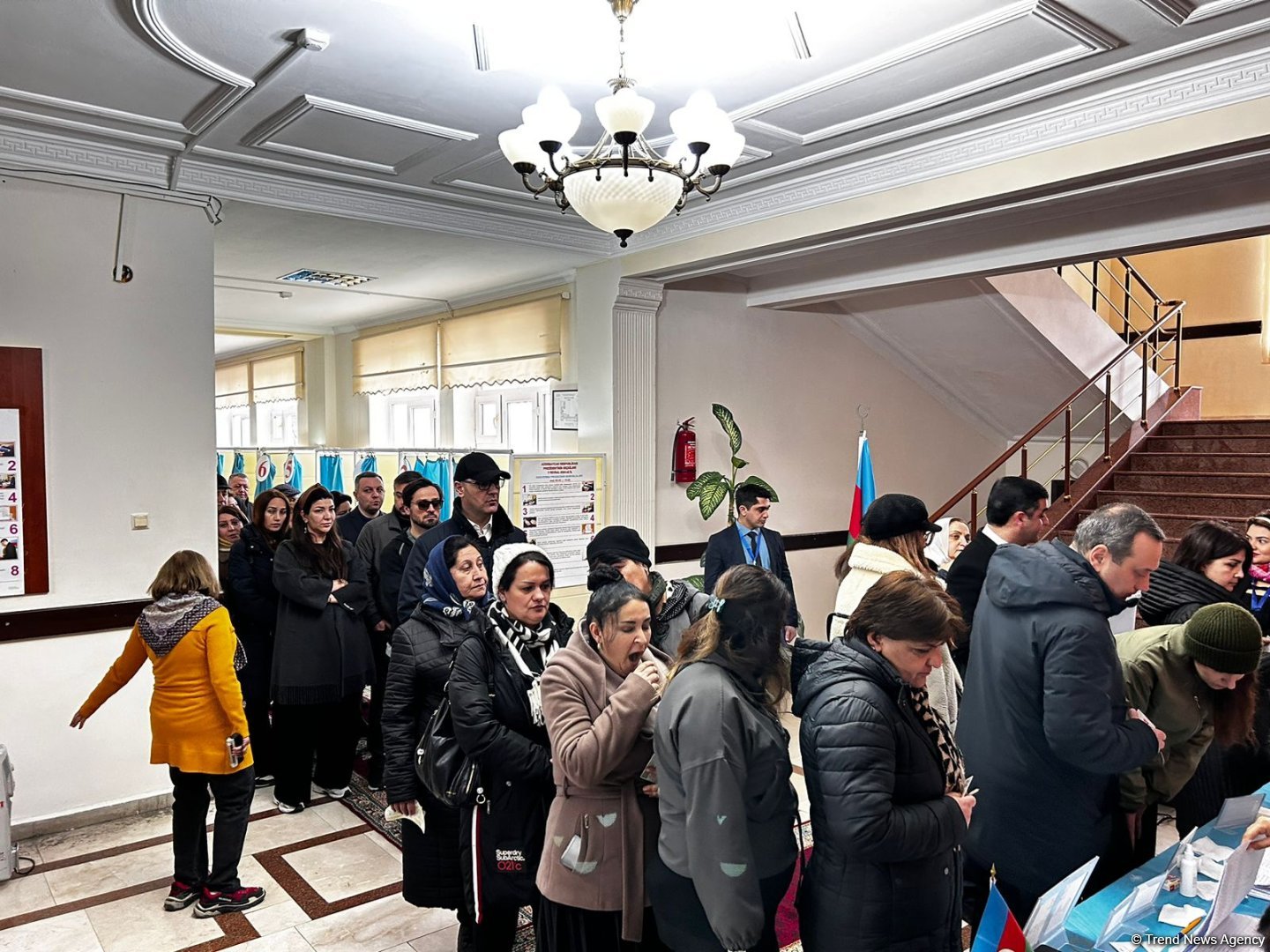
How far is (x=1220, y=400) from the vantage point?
27.6ft

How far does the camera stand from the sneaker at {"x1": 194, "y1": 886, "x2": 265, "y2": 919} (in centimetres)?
318

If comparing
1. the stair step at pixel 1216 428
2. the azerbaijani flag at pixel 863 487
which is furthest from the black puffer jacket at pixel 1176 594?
the stair step at pixel 1216 428

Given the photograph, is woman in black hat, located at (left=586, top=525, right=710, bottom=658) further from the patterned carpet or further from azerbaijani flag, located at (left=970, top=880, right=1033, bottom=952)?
azerbaijani flag, located at (left=970, top=880, right=1033, bottom=952)

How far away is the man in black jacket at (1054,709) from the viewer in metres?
2.05

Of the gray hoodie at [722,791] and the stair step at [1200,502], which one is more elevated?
the stair step at [1200,502]

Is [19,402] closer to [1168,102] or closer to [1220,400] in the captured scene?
[1168,102]

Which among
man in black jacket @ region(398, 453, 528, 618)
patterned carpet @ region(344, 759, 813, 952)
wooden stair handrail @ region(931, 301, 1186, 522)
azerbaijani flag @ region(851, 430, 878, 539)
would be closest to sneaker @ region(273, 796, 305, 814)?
patterned carpet @ region(344, 759, 813, 952)

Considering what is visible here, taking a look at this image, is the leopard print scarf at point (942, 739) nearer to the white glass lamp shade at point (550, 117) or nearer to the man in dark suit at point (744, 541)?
the white glass lamp shade at point (550, 117)

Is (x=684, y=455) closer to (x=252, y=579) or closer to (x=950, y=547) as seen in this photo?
(x=950, y=547)

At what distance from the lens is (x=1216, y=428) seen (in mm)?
7012

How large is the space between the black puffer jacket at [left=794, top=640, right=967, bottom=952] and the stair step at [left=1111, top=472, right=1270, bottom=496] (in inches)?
217

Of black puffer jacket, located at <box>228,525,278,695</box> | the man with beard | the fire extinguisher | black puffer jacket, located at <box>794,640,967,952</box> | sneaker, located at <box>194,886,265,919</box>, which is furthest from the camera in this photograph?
the fire extinguisher

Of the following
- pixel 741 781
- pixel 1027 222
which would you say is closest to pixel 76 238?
pixel 741 781

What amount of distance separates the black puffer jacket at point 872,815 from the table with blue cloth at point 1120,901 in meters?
0.25
